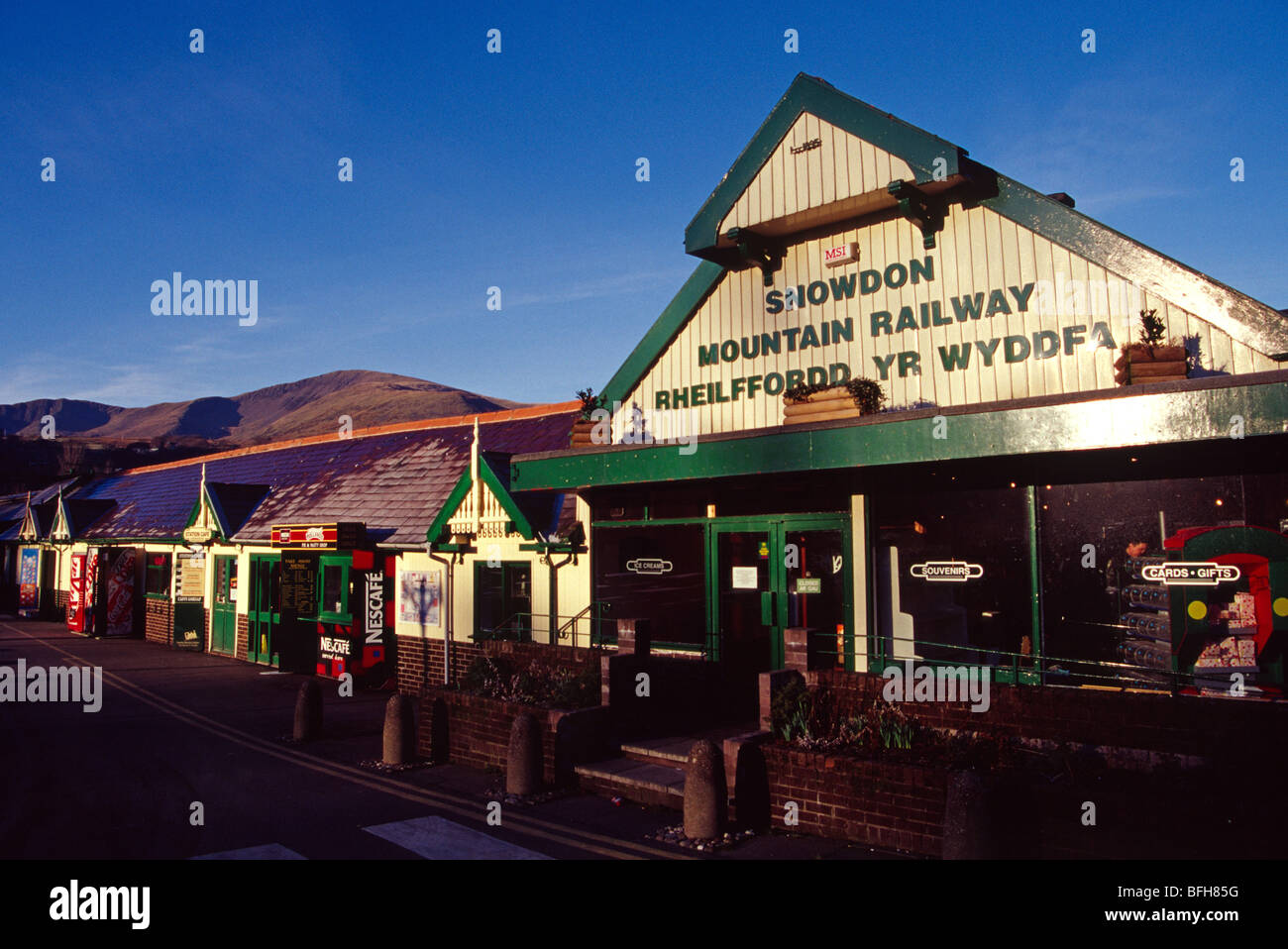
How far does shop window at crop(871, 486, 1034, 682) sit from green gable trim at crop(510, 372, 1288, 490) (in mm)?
1228

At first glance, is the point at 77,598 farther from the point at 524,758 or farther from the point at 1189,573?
the point at 1189,573

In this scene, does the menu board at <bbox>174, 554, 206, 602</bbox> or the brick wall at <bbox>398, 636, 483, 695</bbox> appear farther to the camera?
the menu board at <bbox>174, 554, 206, 602</bbox>

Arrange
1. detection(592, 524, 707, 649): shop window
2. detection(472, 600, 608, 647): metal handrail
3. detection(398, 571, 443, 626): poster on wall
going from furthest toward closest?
Result: detection(398, 571, 443, 626): poster on wall, detection(472, 600, 608, 647): metal handrail, detection(592, 524, 707, 649): shop window

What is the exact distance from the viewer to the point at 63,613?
35.9 meters

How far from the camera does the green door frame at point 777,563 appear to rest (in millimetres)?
11406

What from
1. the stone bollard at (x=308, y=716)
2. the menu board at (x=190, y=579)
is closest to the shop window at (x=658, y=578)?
the stone bollard at (x=308, y=716)

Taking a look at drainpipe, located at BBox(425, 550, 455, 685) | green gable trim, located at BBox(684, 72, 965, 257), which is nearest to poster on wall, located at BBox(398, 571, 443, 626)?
drainpipe, located at BBox(425, 550, 455, 685)

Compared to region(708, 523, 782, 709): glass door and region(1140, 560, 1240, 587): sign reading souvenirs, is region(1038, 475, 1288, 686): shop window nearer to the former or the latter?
region(1140, 560, 1240, 587): sign reading souvenirs

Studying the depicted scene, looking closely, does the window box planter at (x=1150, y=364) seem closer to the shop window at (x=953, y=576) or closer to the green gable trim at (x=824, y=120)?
the shop window at (x=953, y=576)

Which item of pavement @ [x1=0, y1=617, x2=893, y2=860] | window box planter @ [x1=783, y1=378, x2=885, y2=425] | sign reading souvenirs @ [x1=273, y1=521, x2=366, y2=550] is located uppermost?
window box planter @ [x1=783, y1=378, x2=885, y2=425]

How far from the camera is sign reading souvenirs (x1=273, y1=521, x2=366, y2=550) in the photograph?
17.9m
